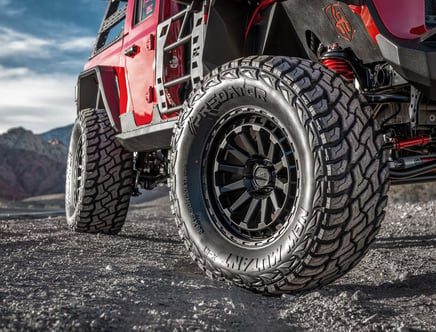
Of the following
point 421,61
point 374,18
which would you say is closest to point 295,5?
point 374,18

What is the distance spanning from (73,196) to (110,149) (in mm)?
889

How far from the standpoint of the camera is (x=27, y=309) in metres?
1.61

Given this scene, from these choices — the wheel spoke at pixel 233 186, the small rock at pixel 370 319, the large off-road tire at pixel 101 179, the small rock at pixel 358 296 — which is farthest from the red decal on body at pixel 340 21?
the large off-road tire at pixel 101 179

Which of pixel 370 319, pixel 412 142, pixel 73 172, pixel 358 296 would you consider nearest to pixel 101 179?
pixel 73 172

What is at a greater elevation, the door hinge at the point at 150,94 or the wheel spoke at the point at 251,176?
the door hinge at the point at 150,94

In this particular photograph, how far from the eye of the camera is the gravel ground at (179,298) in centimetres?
155

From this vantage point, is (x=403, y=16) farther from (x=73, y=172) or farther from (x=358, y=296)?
(x=73, y=172)

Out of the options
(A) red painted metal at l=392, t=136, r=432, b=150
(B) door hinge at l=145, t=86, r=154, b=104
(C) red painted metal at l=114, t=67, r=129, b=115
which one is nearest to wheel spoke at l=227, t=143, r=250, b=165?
(A) red painted metal at l=392, t=136, r=432, b=150

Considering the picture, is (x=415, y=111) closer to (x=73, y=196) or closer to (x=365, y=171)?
(x=365, y=171)

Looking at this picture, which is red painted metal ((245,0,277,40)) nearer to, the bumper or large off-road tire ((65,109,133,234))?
the bumper

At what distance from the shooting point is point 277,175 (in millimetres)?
2207

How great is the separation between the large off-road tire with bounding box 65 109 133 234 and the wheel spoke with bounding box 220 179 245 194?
2375 mm

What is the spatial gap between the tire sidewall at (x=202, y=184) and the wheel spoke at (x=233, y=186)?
0.43 feet

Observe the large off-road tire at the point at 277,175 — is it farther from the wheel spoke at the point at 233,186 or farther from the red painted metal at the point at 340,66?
the red painted metal at the point at 340,66
